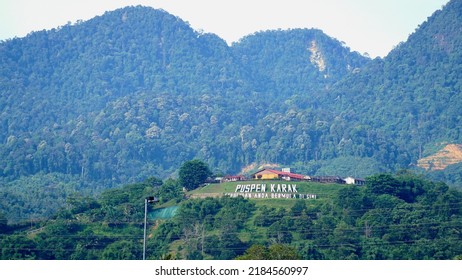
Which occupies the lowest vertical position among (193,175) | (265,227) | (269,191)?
(265,227)

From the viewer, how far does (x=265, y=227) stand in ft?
459

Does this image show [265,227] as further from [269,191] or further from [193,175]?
[193,175]

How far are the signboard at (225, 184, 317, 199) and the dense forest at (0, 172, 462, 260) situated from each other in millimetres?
2911

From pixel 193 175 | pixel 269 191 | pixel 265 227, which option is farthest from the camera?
pixel 193 175

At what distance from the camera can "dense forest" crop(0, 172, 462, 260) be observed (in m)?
127

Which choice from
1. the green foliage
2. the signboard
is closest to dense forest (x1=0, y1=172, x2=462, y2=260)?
the signboard

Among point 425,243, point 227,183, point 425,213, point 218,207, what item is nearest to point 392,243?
point 425,243

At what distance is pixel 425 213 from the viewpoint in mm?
140125

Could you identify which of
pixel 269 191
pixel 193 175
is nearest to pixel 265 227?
pixel 269 191

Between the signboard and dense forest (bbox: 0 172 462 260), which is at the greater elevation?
the signboard

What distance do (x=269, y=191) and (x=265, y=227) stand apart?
1660 centimetres

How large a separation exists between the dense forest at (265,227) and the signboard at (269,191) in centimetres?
291

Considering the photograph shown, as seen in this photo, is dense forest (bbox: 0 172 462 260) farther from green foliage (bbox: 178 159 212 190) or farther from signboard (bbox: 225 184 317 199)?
green foliage (bbox: 178 159 212 190)
